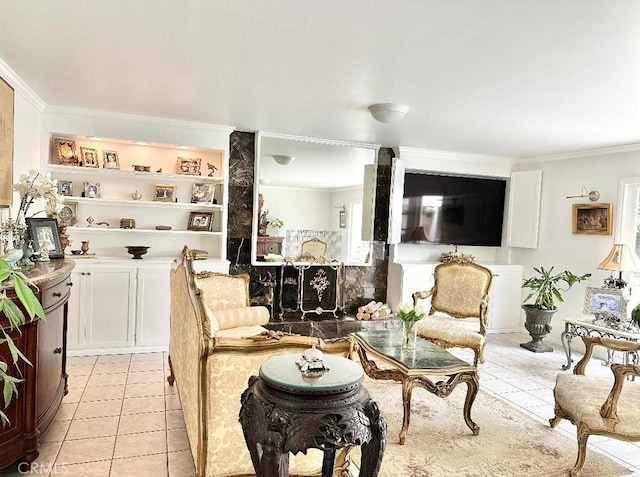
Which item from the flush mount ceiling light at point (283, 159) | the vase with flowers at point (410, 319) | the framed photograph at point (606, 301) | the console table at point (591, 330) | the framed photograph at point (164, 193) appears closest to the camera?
the vase with flowers at point (410, 319)

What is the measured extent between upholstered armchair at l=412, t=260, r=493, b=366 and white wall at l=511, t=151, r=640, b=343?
1.58 m

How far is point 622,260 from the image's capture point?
4.61 metres

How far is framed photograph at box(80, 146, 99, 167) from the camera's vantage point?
183 inches

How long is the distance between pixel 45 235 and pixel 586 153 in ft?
19.2

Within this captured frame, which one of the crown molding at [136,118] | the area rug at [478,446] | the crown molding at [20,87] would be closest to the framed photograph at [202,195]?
the crown molding at [136,118]

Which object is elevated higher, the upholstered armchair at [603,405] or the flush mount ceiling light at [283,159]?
the flush mount ceiling light at [283,159]

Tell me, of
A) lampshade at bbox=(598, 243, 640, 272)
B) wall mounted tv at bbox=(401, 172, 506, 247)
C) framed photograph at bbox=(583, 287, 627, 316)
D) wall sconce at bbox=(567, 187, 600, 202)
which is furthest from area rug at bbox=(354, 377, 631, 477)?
wall sconce at bbox=(567, 187, 600, 202)

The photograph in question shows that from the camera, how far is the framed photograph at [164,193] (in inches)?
196

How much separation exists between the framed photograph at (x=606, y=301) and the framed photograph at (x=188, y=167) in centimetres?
457

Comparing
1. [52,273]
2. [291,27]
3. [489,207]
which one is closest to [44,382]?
[52,273]

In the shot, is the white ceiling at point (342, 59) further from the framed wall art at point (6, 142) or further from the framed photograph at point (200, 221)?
the framed photograph at point (200, 221)

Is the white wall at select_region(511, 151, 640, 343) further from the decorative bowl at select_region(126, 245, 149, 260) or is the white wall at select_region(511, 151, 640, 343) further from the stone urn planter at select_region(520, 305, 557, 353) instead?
the decorative bowl at select_region(126, 245, 149, 260)

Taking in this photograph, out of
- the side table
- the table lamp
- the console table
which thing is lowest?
the console table

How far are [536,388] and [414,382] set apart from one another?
1.85 m
